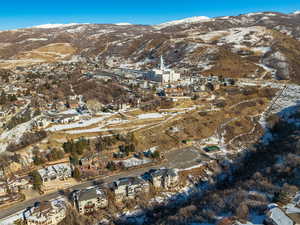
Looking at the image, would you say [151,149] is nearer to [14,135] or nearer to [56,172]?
[56,172]

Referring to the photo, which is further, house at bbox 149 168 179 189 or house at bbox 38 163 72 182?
house at bbox 38 163 72 182

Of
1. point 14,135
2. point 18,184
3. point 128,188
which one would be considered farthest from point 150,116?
point 18,184

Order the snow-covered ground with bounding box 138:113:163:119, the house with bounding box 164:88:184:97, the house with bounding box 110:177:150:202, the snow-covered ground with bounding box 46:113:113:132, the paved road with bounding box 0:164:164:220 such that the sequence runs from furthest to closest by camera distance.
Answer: the house with bounding box 164:88:184:97 < the snow-covered ground with bounding box 138:113:163:119 < the snow-covered ground with bounding box 46:113:113:132 < the house with bounding box 110:177:150:202 < the paved road with bounding box 0:164:164:220

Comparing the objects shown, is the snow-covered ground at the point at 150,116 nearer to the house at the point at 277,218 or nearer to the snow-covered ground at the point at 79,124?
the snow-covered ground at the point at 79,124

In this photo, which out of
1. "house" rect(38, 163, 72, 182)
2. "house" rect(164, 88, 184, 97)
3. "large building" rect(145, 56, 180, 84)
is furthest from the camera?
"large building" rect(145, 56, 180, 84)

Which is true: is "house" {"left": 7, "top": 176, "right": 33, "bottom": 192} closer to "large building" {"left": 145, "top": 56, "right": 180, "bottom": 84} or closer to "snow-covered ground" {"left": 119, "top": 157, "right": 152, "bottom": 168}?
"snow-covered ground" {"left": 119, "top": 157, "right": 152, "bottom": 168}

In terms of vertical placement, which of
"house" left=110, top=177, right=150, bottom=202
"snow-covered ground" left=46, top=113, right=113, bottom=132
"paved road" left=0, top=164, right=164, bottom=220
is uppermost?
"snow-covered ground" left=46, top=113, right=113, bottom=132

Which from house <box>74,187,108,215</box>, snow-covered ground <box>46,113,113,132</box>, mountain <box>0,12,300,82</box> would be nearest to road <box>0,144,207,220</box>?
house <box>74,187,108,215</box>
